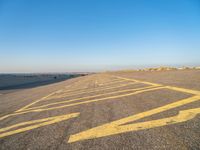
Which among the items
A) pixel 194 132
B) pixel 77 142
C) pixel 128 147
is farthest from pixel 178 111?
pixel 77 142

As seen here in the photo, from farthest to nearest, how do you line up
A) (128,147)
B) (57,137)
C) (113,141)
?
(57,137)
(113,141)
(128,147)

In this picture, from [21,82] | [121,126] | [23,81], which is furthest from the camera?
[23,81]

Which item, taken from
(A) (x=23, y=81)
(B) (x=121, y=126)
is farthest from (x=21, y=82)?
(B) (x=121, y=126)

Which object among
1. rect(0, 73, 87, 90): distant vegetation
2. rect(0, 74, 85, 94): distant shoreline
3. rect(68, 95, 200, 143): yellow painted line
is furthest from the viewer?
rect(0, 73, 87, 90): distant vegetation

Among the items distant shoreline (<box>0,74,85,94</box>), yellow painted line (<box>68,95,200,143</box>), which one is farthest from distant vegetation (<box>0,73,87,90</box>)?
yellow painted line (<box>68,95,200,143</box>)

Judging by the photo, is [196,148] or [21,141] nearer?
[196,148]

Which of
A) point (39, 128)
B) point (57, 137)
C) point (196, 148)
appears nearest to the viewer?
point (196, 148)

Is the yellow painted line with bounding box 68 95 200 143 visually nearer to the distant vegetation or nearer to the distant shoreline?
the distant shoreline

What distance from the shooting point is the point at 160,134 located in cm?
226

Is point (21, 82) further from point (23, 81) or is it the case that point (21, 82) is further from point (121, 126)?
point (121, 126)

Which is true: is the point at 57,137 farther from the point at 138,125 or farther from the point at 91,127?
the point at 138,125

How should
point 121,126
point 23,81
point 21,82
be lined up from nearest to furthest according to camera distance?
point 121,126 → point 21,82 → point 23,81

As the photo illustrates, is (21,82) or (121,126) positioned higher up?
(121,126)

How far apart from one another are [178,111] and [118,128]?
1.52 metres
